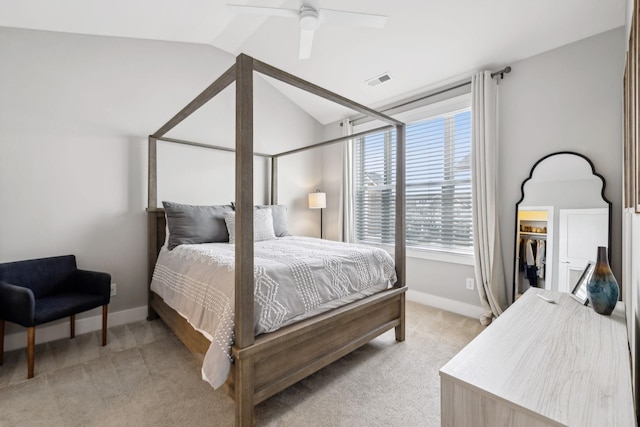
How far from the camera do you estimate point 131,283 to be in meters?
2.93

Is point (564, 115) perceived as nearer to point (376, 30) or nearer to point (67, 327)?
point (376, 30)

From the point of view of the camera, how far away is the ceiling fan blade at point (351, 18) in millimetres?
1935

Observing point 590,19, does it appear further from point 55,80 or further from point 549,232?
point 55,80

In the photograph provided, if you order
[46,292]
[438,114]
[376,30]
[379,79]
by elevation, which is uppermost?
[376,30]

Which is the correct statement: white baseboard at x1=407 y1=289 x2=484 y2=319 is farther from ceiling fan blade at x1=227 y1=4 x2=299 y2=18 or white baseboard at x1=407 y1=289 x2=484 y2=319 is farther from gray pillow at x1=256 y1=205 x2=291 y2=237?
ceiling fan blade at x1=227 y1=4 x2=299 y2=18

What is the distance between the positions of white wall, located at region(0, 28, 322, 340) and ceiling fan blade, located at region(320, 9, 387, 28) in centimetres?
195

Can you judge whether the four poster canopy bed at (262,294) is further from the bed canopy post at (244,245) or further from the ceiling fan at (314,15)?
the ceiling fan at (314,15)

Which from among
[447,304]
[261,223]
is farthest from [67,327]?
[447,304]

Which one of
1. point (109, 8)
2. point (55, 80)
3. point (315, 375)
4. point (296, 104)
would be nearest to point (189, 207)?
point (55, 80)

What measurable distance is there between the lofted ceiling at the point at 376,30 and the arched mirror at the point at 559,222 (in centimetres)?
102

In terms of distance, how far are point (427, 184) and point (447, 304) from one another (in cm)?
139

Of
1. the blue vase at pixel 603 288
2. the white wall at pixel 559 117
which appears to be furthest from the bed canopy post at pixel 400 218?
the blue vase at pixel 603 288

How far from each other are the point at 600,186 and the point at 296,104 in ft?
11.8

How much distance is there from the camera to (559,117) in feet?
8.01
